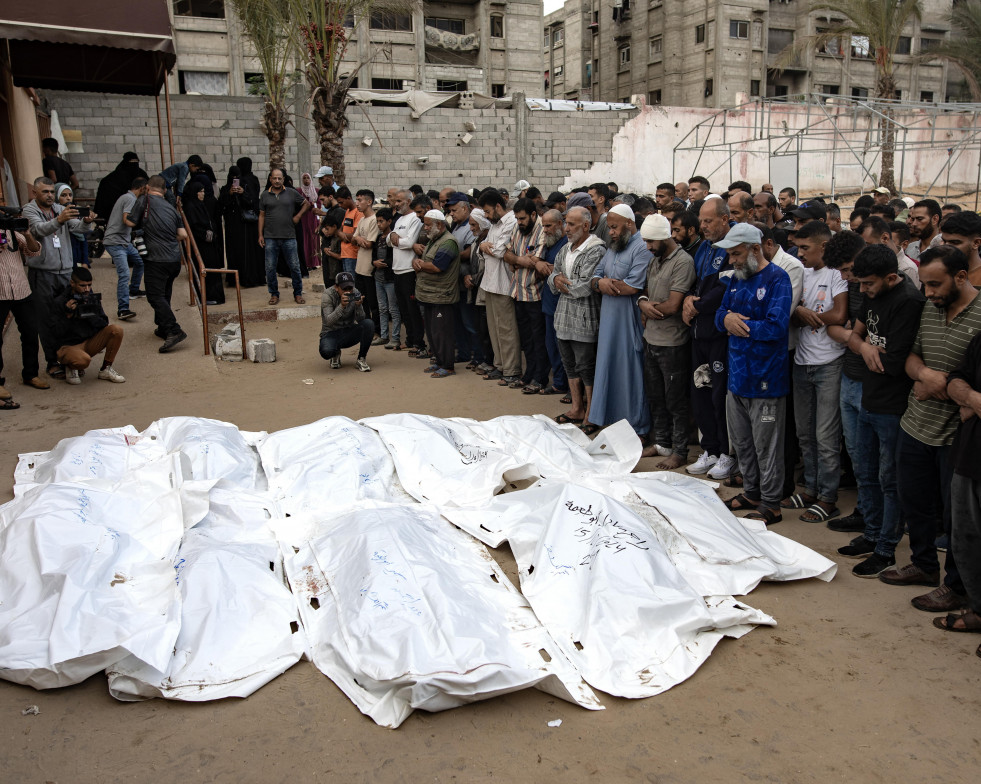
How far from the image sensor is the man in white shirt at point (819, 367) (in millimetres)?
4777

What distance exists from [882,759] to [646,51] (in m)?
42.0

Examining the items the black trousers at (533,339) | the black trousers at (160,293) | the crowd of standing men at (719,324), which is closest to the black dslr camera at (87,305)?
the crowd of standing men at (719,324)

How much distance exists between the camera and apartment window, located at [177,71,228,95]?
3114 cm

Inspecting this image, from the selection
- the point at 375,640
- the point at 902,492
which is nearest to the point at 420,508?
the point at 375,640

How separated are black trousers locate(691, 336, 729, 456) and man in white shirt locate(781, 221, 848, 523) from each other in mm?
548

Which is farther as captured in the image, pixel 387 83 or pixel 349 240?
pixel 387 83

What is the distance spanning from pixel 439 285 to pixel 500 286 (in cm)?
92

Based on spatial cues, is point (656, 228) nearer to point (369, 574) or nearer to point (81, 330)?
point (369, 574)

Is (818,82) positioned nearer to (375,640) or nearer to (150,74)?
(150,74)

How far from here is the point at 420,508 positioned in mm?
4676

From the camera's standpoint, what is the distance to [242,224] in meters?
12.6

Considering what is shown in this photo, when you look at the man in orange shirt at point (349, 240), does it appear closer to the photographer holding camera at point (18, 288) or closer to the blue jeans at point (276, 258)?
the blue jeans at point (276, 258)

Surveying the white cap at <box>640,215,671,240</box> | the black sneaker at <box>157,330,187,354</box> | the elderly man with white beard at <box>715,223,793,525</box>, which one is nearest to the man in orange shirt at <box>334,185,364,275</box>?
the black sneaker at <box>157,330,187,354</box>

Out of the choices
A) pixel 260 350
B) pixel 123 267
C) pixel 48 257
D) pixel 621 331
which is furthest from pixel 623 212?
pixel 123 267
